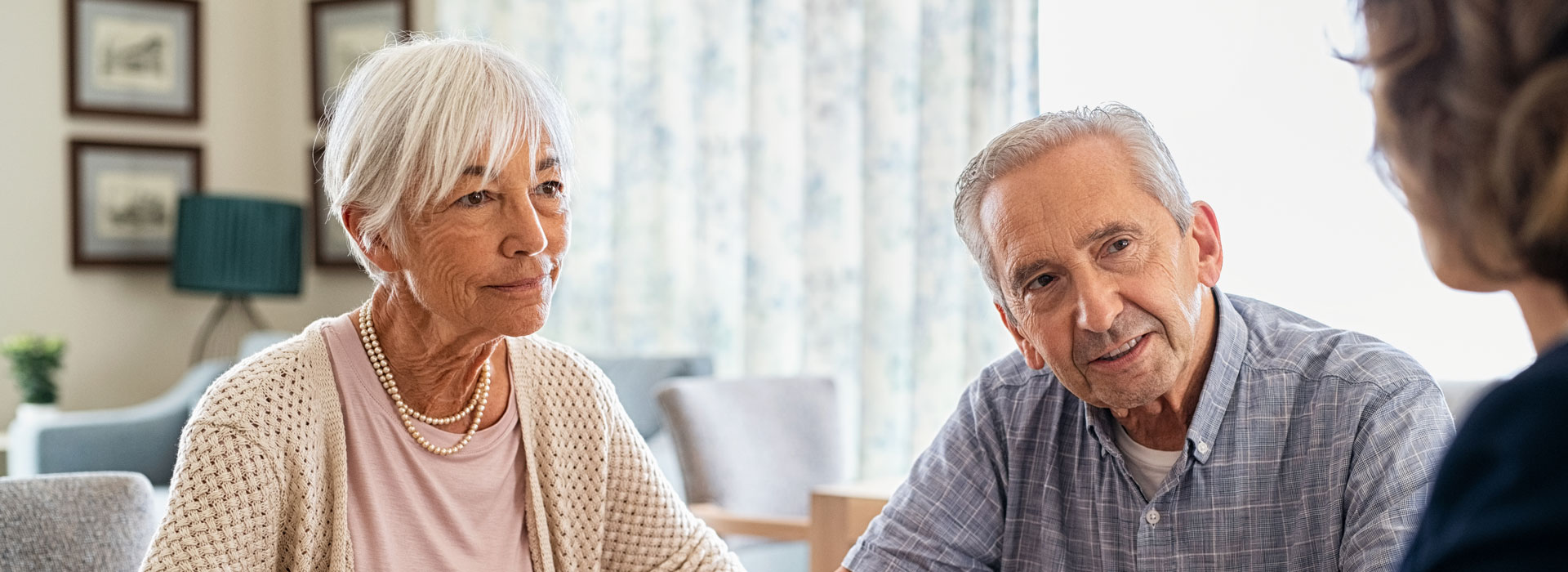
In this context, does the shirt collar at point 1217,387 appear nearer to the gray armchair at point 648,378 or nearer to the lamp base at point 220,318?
the gray armchair at point 648,378

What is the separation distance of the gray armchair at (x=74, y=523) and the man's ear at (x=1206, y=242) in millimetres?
1157

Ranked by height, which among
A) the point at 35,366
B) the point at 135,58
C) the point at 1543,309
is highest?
the point at 135,58

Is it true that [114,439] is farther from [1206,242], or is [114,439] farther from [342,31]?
[1206,242]

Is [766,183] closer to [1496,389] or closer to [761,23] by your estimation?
[761,23]

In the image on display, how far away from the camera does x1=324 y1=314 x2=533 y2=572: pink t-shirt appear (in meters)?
1.40

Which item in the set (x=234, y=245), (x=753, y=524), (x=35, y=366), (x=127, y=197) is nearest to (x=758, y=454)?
(x=753, y=524)

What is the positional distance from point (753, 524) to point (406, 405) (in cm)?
133

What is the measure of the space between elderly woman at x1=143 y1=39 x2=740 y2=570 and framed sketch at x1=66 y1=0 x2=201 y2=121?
418 centimetres

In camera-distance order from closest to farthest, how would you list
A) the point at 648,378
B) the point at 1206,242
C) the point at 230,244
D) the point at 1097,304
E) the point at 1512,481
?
the point at 1512,481 < the point at 1097,304 < the point at 1206,242 < the point at 648,378 < the point at 230,244

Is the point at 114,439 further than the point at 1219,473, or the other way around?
the point at 114,439

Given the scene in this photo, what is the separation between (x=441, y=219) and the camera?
4.55ft

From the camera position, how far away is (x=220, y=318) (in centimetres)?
524

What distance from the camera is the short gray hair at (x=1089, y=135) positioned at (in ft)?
4.54

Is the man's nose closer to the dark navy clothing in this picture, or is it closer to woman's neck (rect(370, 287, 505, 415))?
woman's neck (rect(370, 287, 505, 415))
